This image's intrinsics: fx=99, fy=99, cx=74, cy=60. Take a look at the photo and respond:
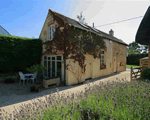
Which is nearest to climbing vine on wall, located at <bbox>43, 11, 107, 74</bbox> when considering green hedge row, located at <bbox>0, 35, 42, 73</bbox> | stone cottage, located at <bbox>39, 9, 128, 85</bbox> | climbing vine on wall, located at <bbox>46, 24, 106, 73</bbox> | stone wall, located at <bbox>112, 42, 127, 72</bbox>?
climbing vine on wall, located at <bbox>46, 24, 106, 73</bbox>

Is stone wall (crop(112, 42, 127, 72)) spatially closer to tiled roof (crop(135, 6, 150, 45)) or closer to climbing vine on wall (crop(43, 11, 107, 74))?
climbing vine on wall (crop(43, 11, 107, 74))

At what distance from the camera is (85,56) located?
8.99m

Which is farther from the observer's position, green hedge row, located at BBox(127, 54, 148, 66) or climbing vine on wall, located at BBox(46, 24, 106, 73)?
green hedge row, located at BBox(127, 54, 148, 66)

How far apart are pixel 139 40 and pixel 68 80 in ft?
17.6

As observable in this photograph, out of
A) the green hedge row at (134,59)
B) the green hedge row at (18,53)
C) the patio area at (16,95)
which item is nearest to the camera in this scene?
the patio area at (16,95)

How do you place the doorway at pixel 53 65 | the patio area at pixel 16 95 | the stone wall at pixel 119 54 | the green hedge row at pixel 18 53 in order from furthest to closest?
the stone wall at pixel 119 54, the green hedge row at pixel 18 53, the doorway at pixel 53 65, the patio area at pixel 16 95

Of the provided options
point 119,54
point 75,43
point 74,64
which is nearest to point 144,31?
point 75,43

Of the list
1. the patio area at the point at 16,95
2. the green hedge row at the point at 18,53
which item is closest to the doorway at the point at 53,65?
the green hedge row at the point at 18,53

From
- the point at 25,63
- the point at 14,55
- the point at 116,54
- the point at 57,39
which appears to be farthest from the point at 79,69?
the point at 116,54

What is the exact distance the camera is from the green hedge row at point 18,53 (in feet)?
28.4

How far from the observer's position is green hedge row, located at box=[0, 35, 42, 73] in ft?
28.4

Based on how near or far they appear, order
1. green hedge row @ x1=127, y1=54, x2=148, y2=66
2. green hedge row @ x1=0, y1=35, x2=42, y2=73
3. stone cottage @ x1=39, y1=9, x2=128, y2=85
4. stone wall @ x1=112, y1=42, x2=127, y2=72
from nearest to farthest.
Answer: stone cottage @ x1=39, y1=9, x2=128, y2=85 < green hedge row @ x1=0, y1=35, x2=42, y2=73 < stone wall @ x1=112, y1=42, x2=127, y2=72 < green hedge row @ x1=127, y1=54, x2=148, y2=66

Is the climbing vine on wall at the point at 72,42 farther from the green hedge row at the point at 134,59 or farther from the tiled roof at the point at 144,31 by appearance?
the green hedge row at the point at 134,59

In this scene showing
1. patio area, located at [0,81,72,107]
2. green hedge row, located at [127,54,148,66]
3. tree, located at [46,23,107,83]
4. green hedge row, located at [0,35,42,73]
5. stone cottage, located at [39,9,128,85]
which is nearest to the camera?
patio area, located at [0,81,72,107]
